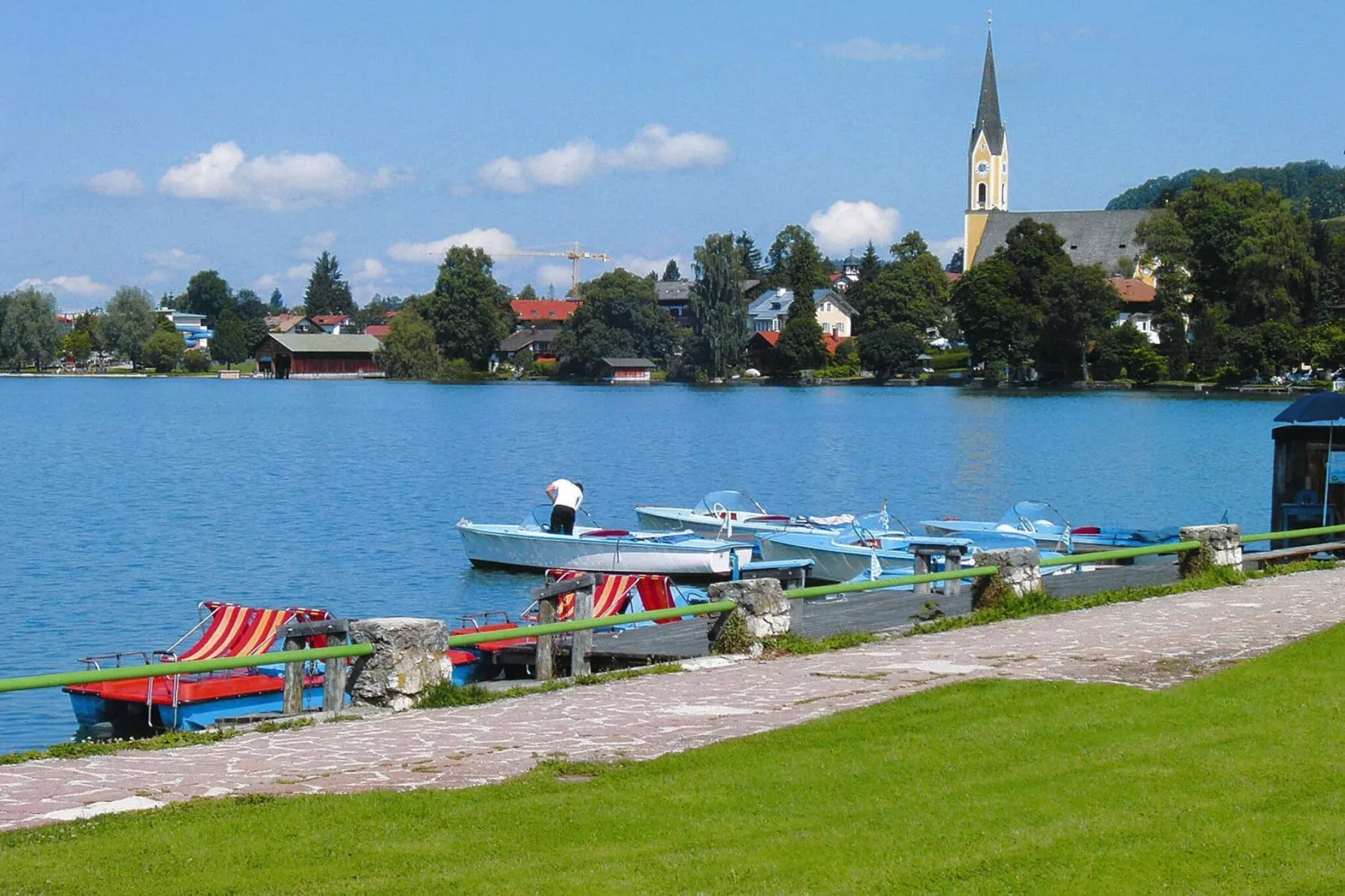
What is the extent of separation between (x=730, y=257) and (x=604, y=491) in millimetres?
92718

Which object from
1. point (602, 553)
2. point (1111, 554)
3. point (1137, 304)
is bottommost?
point (602, 553)

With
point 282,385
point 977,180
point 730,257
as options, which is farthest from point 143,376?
point 977,180

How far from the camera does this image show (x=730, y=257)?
145 m

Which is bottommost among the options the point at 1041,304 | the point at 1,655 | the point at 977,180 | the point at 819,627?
the point at 1,655

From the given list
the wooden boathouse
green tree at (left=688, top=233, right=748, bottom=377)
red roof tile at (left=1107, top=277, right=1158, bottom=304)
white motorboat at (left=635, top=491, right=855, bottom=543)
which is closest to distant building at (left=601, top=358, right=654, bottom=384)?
green tree at (left=688, top=233, right=748, bottom=377)

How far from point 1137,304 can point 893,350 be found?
843 inches

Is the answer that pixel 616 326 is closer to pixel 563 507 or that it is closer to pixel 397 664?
pixel 563 507

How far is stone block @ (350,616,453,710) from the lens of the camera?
40.4ft

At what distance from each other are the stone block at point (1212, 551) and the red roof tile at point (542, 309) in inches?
6565

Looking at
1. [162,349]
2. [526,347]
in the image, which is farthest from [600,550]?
[162,349]

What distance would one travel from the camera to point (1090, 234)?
156m

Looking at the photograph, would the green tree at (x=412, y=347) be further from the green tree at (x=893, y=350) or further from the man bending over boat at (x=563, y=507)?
the man bending over boat at (x=563, y=507)

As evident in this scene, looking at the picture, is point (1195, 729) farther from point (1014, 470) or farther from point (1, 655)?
point (1014, 470)

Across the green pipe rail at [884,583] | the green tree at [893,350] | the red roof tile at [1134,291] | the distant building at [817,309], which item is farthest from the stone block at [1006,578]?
the distant building at [817,309]
